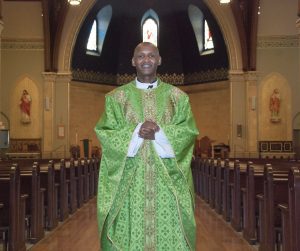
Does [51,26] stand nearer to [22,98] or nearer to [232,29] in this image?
[22,98]

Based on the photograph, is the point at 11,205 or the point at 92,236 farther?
the point at 92,236

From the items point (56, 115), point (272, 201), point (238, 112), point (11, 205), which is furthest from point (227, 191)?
point (56, 115)

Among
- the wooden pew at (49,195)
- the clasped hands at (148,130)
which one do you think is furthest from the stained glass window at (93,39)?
the clasped hands at (148,130)

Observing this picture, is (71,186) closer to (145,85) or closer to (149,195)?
(145,85)

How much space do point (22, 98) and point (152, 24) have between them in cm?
977

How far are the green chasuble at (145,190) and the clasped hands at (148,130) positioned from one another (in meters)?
0.13

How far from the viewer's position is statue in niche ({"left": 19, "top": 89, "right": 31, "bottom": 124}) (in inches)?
1005

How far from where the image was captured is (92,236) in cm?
920

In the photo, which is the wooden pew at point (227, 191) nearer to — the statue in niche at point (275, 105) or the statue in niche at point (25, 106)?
the statue in niche at point (275, 105)

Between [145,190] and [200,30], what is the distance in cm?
2673

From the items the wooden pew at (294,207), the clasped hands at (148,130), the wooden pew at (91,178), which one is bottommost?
the wooden pew at (91,178)

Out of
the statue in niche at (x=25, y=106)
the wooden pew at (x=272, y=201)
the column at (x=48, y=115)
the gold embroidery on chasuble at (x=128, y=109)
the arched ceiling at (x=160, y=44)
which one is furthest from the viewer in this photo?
the arched ceiling at (x=160, y=44)

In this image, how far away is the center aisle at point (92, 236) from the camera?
823cm

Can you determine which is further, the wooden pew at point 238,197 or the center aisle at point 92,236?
the wooden pew at point 238,197
